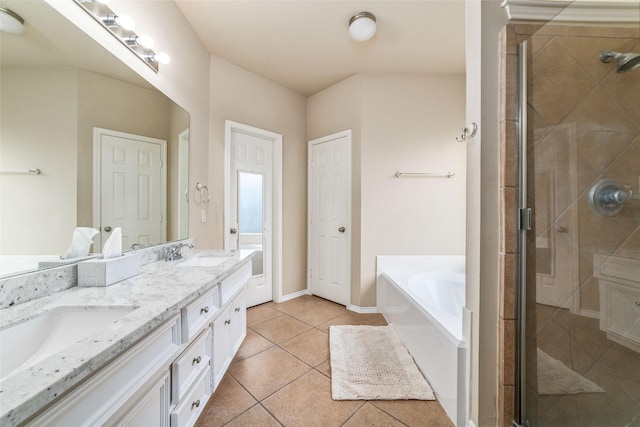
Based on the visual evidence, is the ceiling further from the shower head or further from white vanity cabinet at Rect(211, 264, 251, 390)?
white vanity cabinet at Rect(211, 264, 251, 390)

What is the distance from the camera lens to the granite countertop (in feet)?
1.38

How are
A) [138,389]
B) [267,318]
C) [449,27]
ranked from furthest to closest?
[267,318]
[449,27]
[138,389]

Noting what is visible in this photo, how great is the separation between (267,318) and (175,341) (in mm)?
1614

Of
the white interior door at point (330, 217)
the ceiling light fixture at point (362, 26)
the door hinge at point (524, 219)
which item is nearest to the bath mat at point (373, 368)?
the white interior door at point (330, 217)

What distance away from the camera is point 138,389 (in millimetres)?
687

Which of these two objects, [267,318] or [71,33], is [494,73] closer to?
[71,33]

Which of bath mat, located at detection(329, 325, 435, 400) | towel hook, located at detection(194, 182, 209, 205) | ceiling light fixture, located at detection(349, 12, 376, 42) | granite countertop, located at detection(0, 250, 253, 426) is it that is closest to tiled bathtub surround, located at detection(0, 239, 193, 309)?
granite countertop, located at detection(0, 250, 253, 426)

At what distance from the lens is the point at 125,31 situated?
4.25ft

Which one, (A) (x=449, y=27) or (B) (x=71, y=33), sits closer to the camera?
(B) (x=71, y=33)

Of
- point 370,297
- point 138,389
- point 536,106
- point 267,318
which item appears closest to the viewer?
point 138,389

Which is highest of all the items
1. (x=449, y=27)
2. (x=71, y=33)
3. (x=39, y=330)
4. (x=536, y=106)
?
(x=449, y=27)

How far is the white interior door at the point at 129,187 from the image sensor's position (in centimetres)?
113

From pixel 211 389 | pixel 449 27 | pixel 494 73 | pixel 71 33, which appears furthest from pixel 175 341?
pixel 449 27

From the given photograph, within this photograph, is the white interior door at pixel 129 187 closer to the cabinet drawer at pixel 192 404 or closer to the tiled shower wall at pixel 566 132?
the cabinet drawer at pixel 192 404
